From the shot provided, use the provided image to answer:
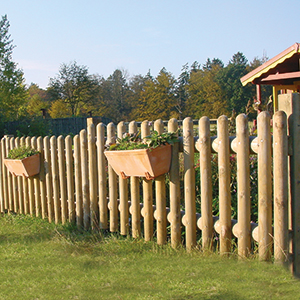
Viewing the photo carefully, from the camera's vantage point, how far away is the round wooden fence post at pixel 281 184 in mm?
2697

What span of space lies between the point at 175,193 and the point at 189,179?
23 centimetres

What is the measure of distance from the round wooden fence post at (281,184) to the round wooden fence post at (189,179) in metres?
0.79

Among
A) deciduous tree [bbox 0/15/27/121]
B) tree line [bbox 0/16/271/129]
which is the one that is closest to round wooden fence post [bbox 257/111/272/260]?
deciduous tree [bbox 0/15/27/121]

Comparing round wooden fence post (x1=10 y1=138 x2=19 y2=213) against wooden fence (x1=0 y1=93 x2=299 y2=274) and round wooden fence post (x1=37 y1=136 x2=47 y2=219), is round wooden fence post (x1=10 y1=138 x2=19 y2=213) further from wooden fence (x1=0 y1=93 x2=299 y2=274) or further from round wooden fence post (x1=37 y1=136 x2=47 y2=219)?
round wooden fence post (x1=37 y1=136 x2=47 y2=219)

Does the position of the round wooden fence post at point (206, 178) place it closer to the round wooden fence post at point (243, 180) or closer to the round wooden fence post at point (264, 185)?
the round wooden fence post at point (243, 180)

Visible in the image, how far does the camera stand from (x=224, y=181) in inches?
119

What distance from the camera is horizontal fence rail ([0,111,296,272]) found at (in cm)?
276

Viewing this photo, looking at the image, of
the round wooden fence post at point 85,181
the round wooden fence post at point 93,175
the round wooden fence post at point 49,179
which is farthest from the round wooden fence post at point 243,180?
the round wooden fence post at point 49,179

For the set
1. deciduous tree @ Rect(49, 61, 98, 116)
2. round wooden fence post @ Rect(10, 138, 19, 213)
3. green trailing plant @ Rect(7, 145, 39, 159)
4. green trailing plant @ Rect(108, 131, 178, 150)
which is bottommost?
round wooden fence post @ Rect(10, 138, 19, 213)

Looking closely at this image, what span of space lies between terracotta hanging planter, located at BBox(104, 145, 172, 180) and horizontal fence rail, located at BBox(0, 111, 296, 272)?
0.14 m

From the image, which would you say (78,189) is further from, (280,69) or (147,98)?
(147,98)

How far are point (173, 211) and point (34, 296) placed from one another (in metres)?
1.42

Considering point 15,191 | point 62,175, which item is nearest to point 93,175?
point 62,175

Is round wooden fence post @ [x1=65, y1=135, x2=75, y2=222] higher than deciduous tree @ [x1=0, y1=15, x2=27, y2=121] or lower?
lower
